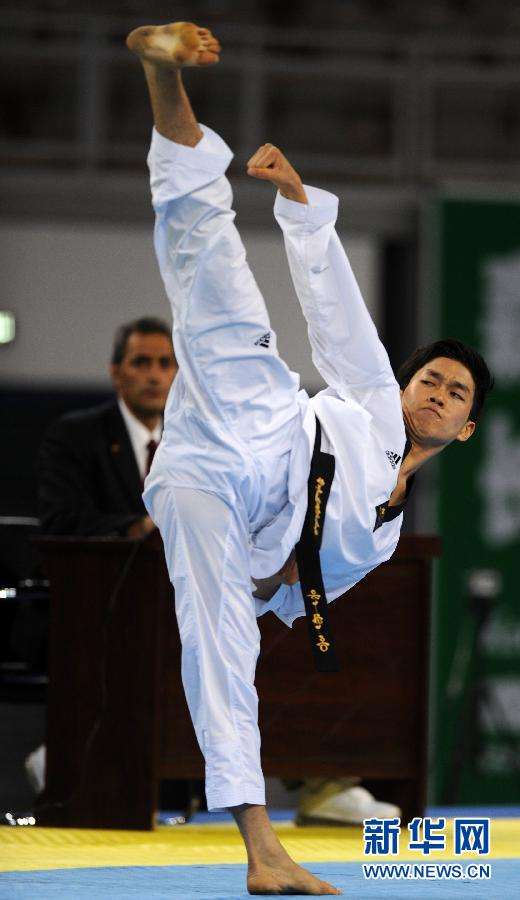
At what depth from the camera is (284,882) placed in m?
2.61

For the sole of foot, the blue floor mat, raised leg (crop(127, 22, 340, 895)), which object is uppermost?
raised leg (crop(127, 22, 340, 895))

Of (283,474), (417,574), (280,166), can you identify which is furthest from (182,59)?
(417,574)

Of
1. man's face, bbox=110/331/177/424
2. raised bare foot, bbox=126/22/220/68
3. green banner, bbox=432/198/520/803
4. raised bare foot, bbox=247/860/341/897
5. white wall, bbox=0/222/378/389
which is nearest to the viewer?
raised bare foot, bbox=126/22/220/68

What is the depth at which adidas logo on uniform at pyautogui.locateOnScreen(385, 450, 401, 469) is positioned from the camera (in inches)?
114

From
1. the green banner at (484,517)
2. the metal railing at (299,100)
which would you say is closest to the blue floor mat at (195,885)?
the green banner at (484,517)

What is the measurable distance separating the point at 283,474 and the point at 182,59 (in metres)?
0.82

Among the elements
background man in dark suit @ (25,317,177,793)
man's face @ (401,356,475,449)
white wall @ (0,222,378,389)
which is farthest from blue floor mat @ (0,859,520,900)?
white wall @ (0,222,378,389)

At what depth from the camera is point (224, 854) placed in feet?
11.4

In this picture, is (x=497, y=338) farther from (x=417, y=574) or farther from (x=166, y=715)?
(x=166, y=715)

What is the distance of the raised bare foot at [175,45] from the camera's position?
248 centimetres

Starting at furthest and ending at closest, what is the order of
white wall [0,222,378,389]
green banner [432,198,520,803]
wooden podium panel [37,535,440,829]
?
white wall [0,222,378,389] → green banner [432,198,520,803] → wooden podium panel [37,535,440,829]

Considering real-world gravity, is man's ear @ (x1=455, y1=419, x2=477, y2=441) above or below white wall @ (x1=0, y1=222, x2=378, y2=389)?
below

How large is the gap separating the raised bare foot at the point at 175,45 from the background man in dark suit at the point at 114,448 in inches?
77.1

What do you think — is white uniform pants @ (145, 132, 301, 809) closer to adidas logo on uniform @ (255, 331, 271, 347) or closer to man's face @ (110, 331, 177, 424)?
adidas logo on uniform @ (255, 331, 271, 347)
